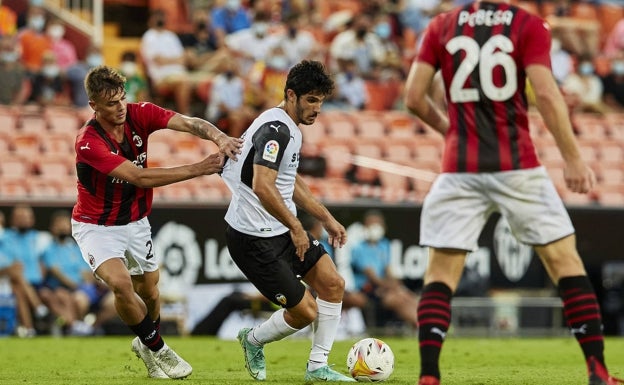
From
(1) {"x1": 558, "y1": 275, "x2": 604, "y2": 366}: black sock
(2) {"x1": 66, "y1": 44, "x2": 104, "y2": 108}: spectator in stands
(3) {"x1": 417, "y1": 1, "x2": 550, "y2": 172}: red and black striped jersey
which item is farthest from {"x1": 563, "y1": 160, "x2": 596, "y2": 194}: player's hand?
(2) {"x1": 66, "y1": 44, "x2": 104, "y2": 108}: spectator in stands

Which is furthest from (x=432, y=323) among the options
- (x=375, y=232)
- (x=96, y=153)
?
(x=375, y=232)

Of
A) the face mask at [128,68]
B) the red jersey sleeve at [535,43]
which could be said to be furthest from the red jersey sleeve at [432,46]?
the face mask at [128,68]

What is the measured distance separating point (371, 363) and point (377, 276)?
7.52m

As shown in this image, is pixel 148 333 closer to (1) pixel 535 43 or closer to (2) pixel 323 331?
(2) pixel 323 331

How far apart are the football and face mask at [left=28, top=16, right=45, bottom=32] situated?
1284 centimetres

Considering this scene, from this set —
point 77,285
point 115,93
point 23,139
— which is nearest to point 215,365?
point 115,93

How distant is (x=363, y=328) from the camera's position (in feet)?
50.3

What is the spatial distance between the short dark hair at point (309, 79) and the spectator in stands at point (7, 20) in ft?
41.1

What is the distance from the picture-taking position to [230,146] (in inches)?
300

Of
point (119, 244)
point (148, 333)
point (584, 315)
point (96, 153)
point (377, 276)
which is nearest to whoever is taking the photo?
point (584, 315)

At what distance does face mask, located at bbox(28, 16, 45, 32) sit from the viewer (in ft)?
63.4

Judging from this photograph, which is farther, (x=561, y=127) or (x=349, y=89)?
(x=349, y=89)

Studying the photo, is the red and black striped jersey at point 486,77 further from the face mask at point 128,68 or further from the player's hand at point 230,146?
the face mask at point 128,68

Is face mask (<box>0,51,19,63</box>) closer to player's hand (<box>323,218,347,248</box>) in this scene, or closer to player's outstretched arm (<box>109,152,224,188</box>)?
player's outstretched arm (<box>109,152,224,188</box>)
